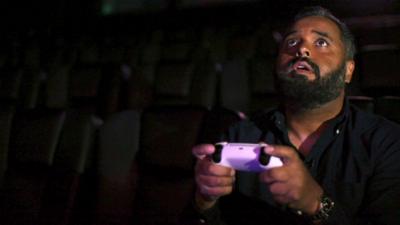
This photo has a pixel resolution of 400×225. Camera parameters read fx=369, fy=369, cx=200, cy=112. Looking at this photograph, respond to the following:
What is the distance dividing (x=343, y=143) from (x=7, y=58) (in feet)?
4.40

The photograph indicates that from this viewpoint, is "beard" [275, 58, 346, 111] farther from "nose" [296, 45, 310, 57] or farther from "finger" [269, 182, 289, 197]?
"finger" [269, 182, 289, 197]

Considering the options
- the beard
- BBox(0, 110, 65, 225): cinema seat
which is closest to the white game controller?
the beard

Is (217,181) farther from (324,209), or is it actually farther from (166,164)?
(166,164)

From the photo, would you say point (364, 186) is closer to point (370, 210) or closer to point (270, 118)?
point (370, 210)

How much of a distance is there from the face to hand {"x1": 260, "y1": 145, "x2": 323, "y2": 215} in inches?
5.2

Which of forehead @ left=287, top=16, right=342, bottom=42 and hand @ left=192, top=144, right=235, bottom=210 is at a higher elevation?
forehead @ left=287, top=16, right=342, bottom=42

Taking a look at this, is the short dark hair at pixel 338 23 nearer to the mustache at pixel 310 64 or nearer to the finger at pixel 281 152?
the mustache at pixel 310 64

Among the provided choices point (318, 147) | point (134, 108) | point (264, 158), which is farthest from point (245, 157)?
point (134, 108)

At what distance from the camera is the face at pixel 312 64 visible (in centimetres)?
38

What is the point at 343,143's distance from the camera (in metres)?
0.38

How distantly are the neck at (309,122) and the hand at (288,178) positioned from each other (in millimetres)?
135

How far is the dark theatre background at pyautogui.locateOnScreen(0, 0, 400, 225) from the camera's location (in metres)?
0.49

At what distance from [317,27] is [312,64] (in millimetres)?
47

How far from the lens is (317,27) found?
1.30 feet
